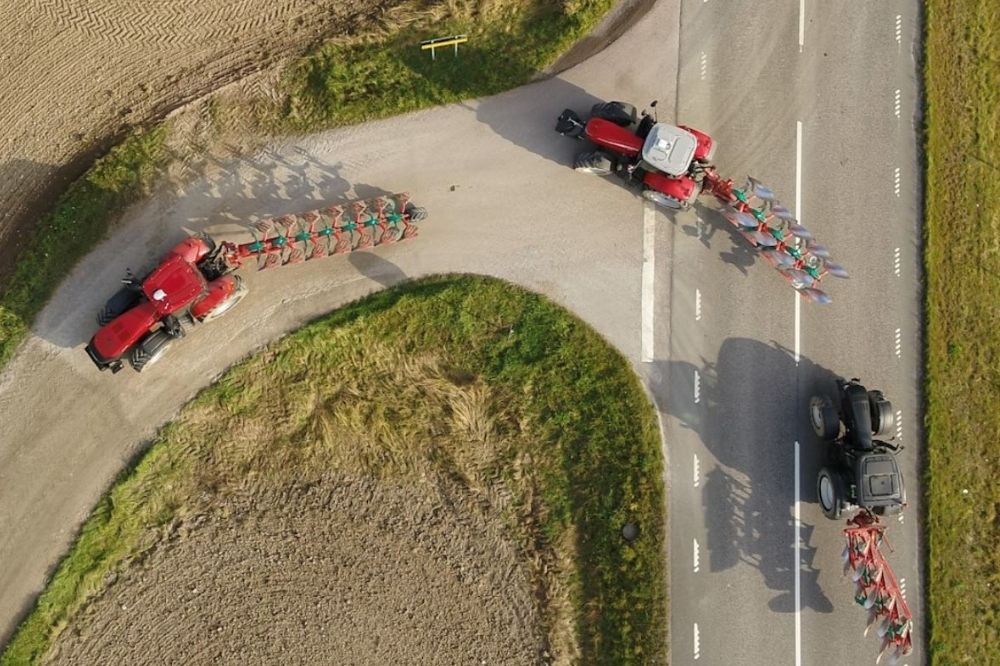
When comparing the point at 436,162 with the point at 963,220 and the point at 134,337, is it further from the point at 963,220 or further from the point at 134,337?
the point at 963,220

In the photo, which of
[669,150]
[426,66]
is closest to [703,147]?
[669,150]

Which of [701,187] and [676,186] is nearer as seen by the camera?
[676,186]

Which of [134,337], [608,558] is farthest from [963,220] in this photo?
[134,337]

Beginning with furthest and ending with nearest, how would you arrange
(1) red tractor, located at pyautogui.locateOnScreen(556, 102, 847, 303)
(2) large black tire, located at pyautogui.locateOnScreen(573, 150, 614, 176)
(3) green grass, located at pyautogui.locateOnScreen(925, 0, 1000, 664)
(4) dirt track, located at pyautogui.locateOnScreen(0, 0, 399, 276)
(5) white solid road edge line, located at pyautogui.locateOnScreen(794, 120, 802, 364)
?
(4) dirt track, located at pyautogui.locateOnScreen(0, 0, 399, 276) < (5) white solid road edge line, located at pyautogui.locateOnScreen(794, 120, 802, 364) < (3) green grass, located at pyautogui.locateOnScreen(925, 0, 1000, 664) < (2) large black tire, located at pyautogui.locateOnScreen(573, 150, 614, 176) < (1) red tractor, located at pyautogui.locateOnScreen(556, 102, 847, 303)

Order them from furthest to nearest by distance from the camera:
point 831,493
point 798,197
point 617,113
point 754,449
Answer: point 798,197, point 754,449, point 617,113, point 831,493

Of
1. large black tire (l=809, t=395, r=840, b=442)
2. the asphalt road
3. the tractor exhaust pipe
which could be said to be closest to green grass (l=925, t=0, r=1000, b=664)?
the asphalt road

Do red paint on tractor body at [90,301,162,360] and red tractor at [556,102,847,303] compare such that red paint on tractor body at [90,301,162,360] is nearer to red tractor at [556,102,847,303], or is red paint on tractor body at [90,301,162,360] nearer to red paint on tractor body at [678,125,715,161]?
red tractor at [556,102,847,303]

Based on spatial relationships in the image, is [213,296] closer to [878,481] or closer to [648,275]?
[648,275]
